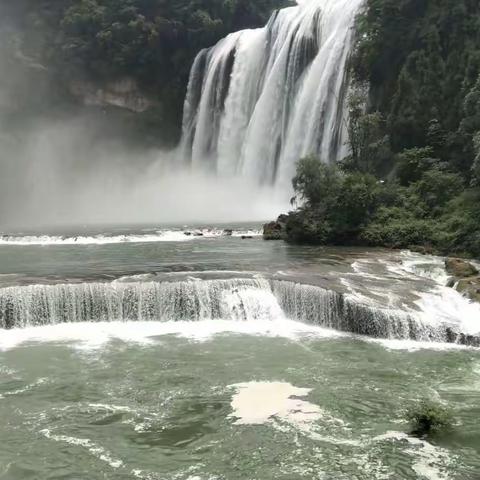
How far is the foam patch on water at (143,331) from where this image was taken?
1440cm

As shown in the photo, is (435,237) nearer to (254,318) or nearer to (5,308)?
(254,318)

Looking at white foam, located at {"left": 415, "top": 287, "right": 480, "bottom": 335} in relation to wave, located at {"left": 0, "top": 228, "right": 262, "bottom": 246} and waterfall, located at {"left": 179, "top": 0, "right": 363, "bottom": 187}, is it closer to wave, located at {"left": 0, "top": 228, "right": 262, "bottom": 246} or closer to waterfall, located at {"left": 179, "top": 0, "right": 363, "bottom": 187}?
wave, located at {"left": 0, "top": 228, "right": 262, "bottom": 246}

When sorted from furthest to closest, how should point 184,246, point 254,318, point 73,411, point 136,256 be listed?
point 184,246, point 136,256, point 254,318, point 73,411

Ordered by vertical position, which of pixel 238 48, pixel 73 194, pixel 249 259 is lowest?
pixel 249 259

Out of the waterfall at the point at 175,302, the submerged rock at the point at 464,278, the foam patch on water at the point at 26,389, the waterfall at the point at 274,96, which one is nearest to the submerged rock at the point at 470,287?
the submerged rock at the point at 464,278

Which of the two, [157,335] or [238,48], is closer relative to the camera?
[157,335]

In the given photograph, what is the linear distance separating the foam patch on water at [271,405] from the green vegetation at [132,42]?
159ft

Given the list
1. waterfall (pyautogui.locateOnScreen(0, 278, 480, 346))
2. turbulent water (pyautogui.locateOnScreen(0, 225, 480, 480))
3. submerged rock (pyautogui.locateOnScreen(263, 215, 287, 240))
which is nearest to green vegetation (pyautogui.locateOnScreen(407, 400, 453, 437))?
turbulent water (pyautogui.locateOnScreen(0, 225, 480, 480))

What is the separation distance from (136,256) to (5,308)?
25.8 ft

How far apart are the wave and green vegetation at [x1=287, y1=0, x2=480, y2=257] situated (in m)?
4.21

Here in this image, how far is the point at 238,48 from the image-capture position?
1876 inches

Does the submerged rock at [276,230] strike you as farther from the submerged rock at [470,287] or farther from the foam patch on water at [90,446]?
the foam patch on water at [90,446]

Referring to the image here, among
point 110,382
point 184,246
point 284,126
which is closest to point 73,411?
point 110,382

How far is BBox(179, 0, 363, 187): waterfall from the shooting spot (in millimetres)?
36438
